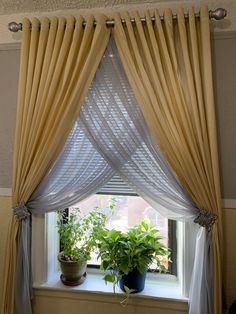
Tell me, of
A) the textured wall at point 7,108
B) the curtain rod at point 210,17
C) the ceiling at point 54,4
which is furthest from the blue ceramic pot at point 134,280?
the ceiling at point 54,4

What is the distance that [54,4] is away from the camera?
1572mm

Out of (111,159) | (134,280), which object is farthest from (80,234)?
(111,159)

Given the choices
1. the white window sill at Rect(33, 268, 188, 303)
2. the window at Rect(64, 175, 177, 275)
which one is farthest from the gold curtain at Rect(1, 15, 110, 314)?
the window at Rect(64, 175, 177, 275)

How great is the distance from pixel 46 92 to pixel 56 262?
3.78ft

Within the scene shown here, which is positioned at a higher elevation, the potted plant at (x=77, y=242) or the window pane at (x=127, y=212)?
the window pane at (x=127, y=212)

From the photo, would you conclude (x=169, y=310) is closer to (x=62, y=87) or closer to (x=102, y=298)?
(x=102, y=298)

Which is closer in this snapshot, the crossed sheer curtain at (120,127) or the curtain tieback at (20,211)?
the crossed sheer curtain at (120,127)

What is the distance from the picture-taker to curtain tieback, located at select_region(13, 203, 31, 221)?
1491mm

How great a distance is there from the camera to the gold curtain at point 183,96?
1336mm

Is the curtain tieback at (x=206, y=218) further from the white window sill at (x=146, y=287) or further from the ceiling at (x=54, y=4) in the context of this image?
the ceiling at (x=54, y=4)

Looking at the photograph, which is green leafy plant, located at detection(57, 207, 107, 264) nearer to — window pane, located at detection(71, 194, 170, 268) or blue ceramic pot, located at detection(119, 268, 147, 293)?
window pane, located at detection(71, 194, 170, 268)

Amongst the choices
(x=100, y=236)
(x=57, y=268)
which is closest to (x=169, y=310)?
(x=100, y=236)

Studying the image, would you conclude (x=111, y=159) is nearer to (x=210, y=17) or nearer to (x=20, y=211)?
(x=20, y=211)

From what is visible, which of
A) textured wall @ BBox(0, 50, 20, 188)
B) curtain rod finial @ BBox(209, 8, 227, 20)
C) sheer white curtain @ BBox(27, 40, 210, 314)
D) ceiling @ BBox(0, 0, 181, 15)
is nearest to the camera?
curtain rod finial @ BBox(209, 8, 227, 20)
